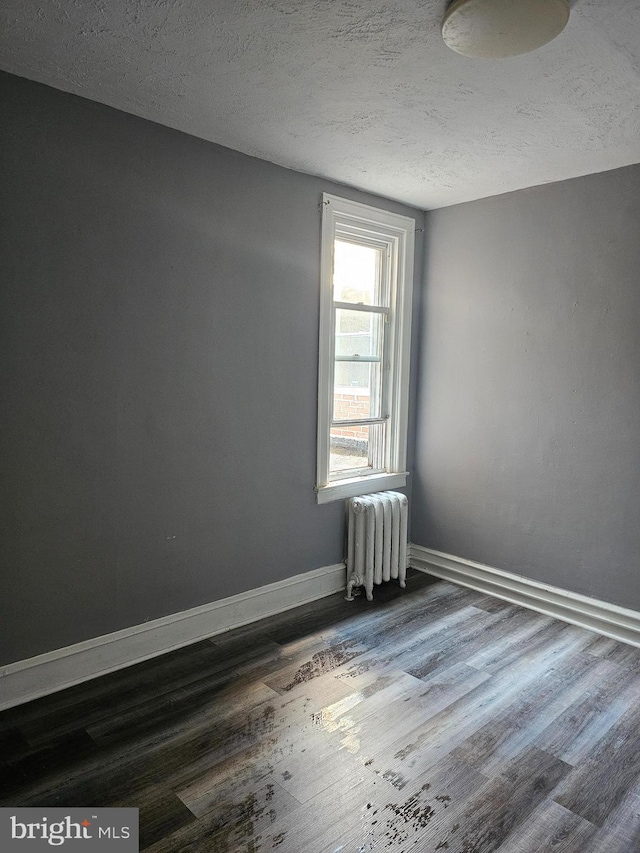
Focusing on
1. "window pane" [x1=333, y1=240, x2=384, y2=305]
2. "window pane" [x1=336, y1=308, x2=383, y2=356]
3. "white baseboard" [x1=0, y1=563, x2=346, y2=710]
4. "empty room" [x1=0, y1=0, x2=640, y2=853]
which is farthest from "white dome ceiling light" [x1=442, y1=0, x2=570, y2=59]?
"white baseboard" [x1=0, y1=563, x2=346, y2=710]

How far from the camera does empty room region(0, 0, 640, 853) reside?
1.86 metres

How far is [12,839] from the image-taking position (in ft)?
5.60

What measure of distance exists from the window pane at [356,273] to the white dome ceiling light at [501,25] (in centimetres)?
175

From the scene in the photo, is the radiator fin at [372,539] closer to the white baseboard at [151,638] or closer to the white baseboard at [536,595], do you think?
the white baseboard at [151,638]

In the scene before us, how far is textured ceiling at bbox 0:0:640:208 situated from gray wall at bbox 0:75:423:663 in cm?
22

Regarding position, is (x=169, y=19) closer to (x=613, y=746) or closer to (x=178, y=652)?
(x=178, y=652)

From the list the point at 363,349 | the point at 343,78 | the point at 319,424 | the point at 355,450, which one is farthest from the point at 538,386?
the point at 343,78

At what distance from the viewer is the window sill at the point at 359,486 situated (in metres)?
3.53

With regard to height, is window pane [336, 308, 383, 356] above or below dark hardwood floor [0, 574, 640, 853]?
above

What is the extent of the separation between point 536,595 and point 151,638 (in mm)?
2289

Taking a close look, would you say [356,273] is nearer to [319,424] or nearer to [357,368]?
[357,368]

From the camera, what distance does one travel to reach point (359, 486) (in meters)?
3.72

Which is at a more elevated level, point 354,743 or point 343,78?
point 343,78

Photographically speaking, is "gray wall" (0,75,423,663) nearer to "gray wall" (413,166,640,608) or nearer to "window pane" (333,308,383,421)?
"window pane" (333,308,383,421)
